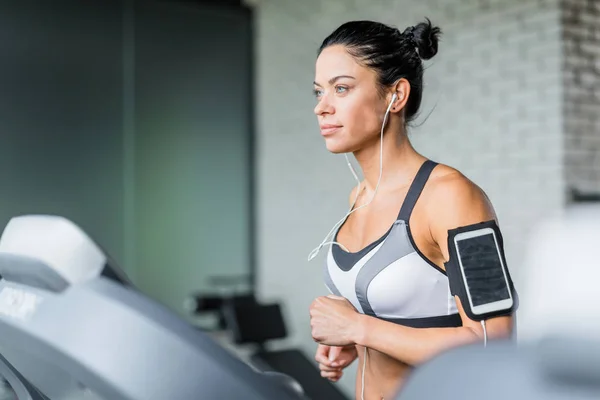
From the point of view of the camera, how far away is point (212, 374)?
1.87ft

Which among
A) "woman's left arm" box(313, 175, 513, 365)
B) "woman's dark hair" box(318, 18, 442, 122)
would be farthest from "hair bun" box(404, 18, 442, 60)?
"woman's left arm" box(313, 175, 513, 365)

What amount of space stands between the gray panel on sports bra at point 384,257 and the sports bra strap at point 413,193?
14 mm

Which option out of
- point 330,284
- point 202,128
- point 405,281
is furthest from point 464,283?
point 202,128

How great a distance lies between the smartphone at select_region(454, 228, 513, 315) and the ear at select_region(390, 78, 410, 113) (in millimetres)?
317

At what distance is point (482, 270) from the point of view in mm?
1033

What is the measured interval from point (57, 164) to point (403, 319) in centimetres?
381

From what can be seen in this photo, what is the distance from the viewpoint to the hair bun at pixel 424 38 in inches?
51.6

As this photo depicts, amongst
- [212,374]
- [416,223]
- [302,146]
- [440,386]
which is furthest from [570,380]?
[302,146]

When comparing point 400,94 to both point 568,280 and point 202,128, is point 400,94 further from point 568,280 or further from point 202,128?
point 202,128

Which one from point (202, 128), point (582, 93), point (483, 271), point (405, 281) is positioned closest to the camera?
point (483, 271)

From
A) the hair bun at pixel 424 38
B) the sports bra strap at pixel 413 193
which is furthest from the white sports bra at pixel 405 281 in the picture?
the hair bun at pixel 424 38

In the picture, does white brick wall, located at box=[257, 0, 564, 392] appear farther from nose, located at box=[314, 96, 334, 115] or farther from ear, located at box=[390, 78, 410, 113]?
nose, located at box=[314, 96, 334, 115]

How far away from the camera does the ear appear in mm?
1271

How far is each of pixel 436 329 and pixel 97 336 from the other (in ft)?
2.11
